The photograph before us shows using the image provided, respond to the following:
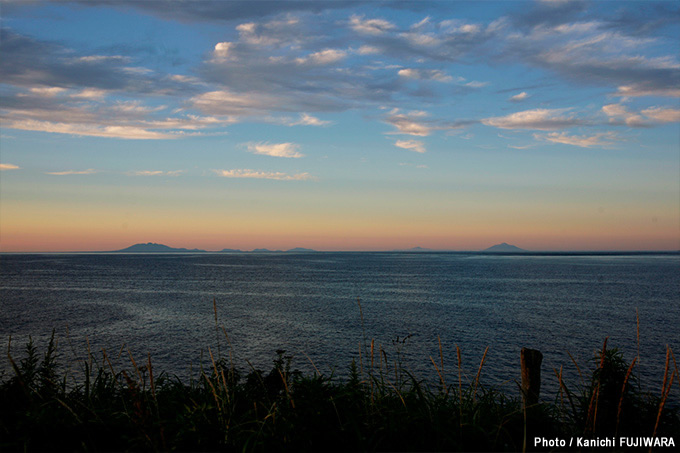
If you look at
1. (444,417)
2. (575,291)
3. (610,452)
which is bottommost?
(575,291)

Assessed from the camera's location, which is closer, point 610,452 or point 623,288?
point 610,452

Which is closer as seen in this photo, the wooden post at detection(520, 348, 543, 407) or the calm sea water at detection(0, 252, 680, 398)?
the wooden post at detection(520, 348, 543, 407)

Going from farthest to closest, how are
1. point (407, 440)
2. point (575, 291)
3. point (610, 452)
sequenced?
1. point (575, 291)
2. point (610, 452)
3. point (407, 440)

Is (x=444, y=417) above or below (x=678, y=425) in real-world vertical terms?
above

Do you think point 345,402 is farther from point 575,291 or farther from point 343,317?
point 575,291

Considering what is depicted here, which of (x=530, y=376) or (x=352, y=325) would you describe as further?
(x=352, y=325)

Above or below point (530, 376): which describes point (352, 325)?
below

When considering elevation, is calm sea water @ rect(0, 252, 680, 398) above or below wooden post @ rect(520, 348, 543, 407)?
below

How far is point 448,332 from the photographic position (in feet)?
132

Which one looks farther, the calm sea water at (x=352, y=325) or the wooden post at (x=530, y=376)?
the calm sea water at (x=352, y=325)

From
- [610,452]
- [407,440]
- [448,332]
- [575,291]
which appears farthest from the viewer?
[575,291]

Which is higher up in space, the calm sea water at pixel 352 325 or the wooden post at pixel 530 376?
the wooden post at pixel 530 376

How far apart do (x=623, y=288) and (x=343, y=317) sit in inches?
2419

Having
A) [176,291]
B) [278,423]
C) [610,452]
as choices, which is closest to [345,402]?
[278,423]
